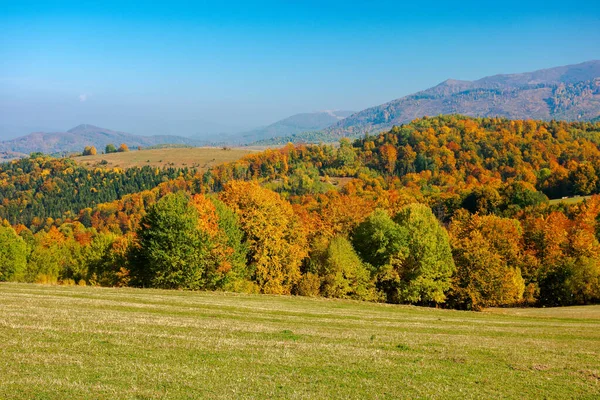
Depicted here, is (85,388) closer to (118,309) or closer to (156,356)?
(156,356)

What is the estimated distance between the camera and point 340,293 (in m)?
67.4

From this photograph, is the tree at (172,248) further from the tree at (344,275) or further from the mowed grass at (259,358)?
the mowed grass at (259,358)

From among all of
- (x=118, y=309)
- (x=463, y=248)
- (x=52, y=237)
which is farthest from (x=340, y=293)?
(x=52, y=237)

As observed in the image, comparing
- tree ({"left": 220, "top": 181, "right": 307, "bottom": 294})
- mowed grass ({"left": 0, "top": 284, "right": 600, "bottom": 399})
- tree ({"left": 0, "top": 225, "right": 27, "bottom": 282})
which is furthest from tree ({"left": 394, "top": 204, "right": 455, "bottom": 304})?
tree ({"left": 0, "top": 225, "right": 27, "bottom": 282})

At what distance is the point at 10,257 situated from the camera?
82812mm

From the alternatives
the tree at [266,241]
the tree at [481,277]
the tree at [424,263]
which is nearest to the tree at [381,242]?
the tree at [424,263]

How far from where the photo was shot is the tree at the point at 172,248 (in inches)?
2322

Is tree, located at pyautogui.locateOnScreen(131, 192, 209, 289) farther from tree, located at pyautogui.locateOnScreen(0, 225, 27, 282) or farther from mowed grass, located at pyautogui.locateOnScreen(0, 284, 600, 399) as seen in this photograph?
tree, located at pyautogui.locateOnScreen(0, 225, 27, 282)

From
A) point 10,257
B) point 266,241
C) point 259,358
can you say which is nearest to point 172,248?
point 266,241

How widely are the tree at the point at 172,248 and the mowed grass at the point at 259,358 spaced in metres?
26.1

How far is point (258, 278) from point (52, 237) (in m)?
80.5

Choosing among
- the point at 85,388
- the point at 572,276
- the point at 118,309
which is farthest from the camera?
the point at 572,276

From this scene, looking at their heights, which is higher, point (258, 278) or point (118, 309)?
point (118, 309)

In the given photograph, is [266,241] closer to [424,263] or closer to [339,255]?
[339,255]
